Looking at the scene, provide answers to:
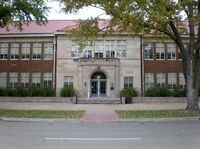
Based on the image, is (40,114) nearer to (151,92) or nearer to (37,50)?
(151,92)

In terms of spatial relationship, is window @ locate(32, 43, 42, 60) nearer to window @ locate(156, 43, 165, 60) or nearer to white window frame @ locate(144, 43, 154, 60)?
white window frame @ locate(144, 43, 154, 60)

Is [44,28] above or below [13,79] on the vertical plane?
above

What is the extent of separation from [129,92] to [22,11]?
18.3 m

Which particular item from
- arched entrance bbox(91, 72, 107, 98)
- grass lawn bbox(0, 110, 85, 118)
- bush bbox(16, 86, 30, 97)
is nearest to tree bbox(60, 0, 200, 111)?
grass lawn bbox(0, 110, 85, 118)

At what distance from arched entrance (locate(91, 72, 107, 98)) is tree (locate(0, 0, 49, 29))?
16337 mm

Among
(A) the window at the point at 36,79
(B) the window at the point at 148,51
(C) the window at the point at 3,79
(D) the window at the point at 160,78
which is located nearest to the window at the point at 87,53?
(A) the window at the point at 36,79

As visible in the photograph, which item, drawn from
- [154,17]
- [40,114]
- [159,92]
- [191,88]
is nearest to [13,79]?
[159,92]

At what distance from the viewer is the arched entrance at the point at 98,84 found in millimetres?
46094

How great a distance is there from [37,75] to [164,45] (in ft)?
56.3

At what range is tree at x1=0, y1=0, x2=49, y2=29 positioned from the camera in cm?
2866

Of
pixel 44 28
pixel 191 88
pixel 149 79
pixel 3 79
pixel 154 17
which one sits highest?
pixel 44 28

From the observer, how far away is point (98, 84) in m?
46.2

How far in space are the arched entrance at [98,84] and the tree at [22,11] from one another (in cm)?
1634

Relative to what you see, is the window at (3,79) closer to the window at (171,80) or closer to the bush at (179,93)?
the window at (171,80)
